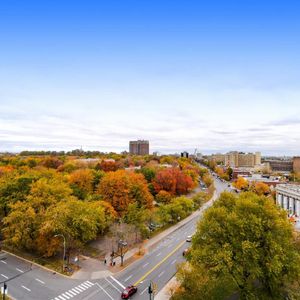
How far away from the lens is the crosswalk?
91.5ft

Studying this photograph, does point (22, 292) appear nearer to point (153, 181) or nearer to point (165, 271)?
point (165, 271)

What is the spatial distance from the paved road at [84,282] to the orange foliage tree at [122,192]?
17201 mm

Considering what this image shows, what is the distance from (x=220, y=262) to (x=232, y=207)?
7378 mm

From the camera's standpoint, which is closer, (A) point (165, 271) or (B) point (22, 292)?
(B) point (22, 292)

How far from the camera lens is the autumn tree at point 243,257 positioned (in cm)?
2381

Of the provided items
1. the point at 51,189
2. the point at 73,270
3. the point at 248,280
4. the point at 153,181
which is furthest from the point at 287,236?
the point at 153,181

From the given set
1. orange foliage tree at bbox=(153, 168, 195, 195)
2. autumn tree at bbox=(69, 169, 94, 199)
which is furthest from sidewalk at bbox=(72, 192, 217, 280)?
orange foliage tree at bbox=(153, 168, 195, 195)

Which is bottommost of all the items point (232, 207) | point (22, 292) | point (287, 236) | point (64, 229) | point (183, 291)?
point (22, 292)

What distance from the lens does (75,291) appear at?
29125 mm

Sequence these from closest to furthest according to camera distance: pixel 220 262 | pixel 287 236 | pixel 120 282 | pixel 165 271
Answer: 1. pixel 220 262
2. pixel 287 236
3. pixel 120 282
4. pixel 165 271

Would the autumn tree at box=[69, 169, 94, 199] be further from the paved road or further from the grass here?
the paved road

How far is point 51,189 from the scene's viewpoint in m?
42.7

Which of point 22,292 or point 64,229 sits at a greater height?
point 64,229

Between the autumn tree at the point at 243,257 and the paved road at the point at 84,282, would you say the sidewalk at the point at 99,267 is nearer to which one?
the paved road at the point at 84,282
